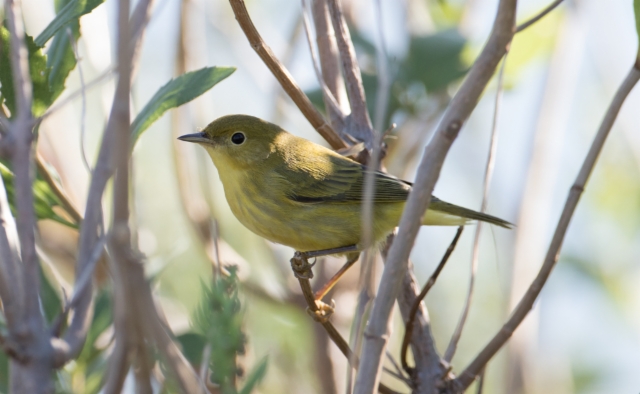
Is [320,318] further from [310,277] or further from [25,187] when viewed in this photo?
[25,187]

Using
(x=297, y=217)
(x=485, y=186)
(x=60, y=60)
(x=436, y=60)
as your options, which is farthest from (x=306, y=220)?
(x=60, y=60)

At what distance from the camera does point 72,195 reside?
3.19 metres

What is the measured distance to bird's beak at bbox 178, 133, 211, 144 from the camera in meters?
3.53

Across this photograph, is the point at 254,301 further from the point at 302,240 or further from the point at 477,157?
the point at 477,157

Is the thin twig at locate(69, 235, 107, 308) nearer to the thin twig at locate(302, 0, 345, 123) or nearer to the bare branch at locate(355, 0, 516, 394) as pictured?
the bare branch at locate(355, 0, 516, 394)

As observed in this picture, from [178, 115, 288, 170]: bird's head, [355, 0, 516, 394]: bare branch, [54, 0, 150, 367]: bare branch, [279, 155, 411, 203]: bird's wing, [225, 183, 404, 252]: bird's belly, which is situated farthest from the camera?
[178, 115, 288, 170]: bird's head

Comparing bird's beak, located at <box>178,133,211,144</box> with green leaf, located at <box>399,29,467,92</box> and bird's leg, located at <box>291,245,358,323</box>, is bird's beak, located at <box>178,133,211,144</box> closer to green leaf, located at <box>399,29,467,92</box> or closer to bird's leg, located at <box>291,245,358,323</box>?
bird's leg, located at <box>291,245,358,323</box>

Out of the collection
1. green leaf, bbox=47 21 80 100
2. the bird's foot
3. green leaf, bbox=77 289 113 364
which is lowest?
green leaf, bbox=77 289 113 364

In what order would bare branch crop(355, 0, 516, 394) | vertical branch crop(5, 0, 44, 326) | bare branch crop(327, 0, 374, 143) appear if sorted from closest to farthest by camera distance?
vertical branch crop(5, 0, 44, 326)
bare branch crop(355, 0, 516, 394)
bare branch crop(327, 0, 374, 143)

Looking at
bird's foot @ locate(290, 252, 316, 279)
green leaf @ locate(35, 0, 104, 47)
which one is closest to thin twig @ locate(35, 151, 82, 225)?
green leaf @ locate(35, 0, 104, 47)

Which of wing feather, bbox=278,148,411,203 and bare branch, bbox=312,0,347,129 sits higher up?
bare branch, bbox=312,0,347,129

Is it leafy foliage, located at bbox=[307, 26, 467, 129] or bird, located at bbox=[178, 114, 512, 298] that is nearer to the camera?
bird, located at bbox=[178, 114, 512, 298]

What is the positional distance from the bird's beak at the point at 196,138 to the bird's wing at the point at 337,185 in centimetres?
45

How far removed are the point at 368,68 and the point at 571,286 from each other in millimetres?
2082
